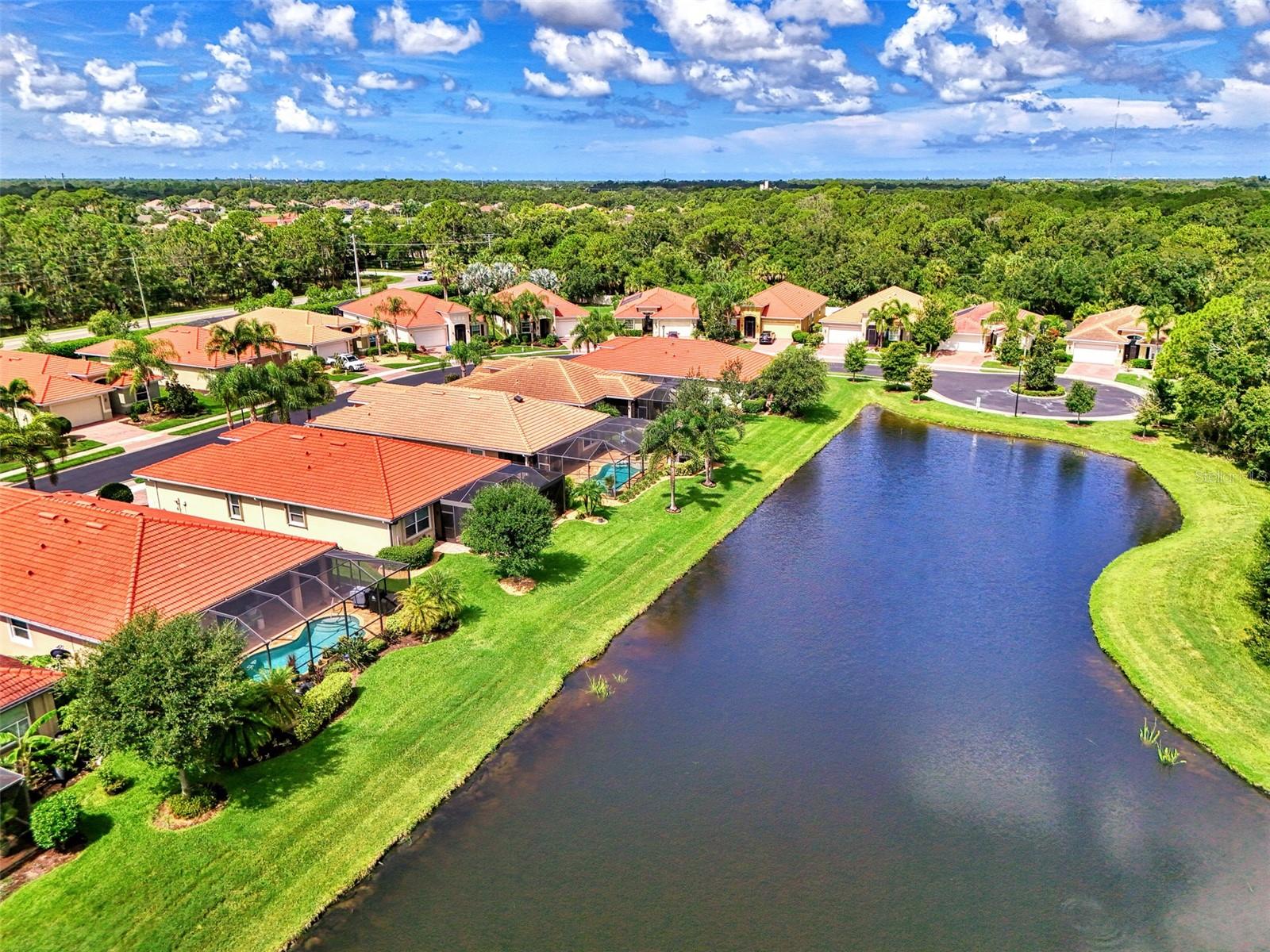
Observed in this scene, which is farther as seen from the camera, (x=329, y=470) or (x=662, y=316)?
(x=662, y=316)

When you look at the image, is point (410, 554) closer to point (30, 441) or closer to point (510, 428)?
point (510, 428)

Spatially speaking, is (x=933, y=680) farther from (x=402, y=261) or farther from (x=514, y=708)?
(x=402, y=261)

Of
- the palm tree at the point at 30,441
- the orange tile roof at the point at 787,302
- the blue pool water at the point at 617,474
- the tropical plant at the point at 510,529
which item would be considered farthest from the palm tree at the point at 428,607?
the orange tile roof at the point at 787,302

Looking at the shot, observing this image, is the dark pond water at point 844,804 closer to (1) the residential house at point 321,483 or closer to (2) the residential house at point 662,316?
(1) the residential house at point 321,483

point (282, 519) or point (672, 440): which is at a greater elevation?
point (672, 440)

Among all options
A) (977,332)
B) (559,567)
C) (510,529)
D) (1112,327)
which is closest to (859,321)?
(977,332)
